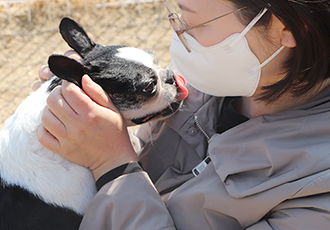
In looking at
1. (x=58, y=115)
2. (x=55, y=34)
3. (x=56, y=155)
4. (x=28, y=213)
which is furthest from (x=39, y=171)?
(x=55, y=34)

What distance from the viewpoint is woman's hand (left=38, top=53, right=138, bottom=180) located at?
169cm

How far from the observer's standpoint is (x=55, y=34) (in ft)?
16.7

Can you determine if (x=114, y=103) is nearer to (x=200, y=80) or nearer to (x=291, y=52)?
(x=200, y=80)

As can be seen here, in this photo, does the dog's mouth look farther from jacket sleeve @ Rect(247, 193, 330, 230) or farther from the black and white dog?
jacket sleeve @ Rect(247, 193, 330, 230)

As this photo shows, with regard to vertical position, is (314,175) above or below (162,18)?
below

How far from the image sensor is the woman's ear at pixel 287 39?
1.44m

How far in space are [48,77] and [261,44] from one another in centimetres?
143

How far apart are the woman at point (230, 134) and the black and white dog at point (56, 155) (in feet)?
0.35

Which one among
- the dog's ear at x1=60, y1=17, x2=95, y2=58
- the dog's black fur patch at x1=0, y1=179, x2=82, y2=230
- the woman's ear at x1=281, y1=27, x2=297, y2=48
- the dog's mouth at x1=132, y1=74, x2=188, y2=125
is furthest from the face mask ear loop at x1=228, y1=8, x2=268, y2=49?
the dog's black fur patch at x1=0, y1=179, x2=82, y2=230

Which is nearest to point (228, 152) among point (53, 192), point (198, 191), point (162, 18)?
point (198, 191)

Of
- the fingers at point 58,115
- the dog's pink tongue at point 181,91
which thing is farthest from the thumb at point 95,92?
the dog's pink tongue at point 181,91

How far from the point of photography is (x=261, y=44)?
1.55 meters

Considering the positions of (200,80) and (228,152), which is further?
(200,80)

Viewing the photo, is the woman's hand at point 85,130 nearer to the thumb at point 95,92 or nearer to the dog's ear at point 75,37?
the thumb at point 95,92
